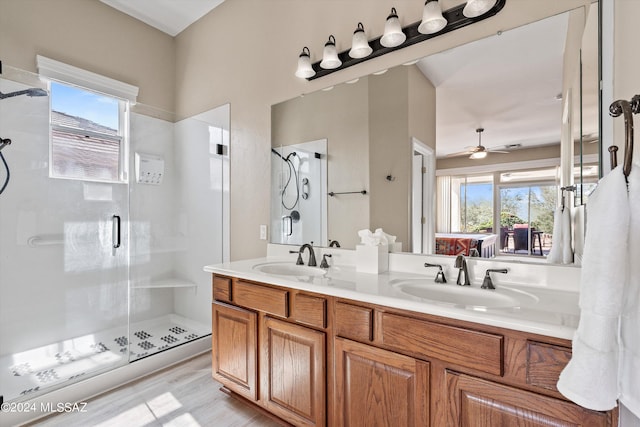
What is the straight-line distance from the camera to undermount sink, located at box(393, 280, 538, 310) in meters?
1.20

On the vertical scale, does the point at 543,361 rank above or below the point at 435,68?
below

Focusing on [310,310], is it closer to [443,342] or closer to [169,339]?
[443,342]

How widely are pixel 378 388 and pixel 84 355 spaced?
2.43 meters

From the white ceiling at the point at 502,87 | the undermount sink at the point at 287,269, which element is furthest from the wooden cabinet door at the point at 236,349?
the white ceiling at the point at 502,87

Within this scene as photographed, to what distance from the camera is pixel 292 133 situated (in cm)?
229

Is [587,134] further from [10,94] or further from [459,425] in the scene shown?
[10,94]

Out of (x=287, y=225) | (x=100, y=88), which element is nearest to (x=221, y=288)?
(x=287, y=225)

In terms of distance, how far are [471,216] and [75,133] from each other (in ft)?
10.1

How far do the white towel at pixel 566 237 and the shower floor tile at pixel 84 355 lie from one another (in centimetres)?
272

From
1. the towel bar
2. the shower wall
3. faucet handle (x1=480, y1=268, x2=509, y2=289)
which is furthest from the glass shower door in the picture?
the towel bar

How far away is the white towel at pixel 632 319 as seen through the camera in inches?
26.0

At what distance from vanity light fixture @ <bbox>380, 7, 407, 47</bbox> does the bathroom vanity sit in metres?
1.27

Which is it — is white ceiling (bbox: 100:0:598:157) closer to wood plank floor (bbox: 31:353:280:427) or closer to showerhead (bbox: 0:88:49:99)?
wood plank floor (bbox: 31:353:280:427)

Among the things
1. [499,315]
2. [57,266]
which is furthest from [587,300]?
[57,266]
